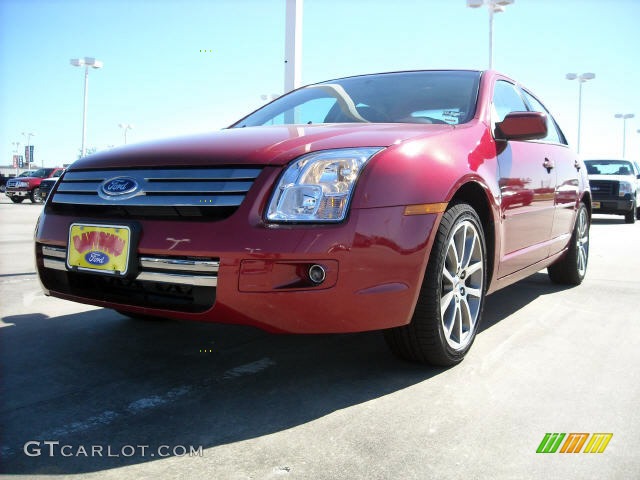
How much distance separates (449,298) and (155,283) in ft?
4.15

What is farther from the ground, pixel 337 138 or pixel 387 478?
pixel 337 138

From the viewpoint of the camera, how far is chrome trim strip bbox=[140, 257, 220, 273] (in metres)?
2.15

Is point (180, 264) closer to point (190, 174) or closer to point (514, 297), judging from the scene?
point (190, 174)

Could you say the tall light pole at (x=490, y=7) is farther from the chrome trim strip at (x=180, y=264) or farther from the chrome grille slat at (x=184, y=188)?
the chrome trim strip at (x=180, y=264)

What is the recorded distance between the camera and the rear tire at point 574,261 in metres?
4.83

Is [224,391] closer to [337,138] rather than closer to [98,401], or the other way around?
[98,401]

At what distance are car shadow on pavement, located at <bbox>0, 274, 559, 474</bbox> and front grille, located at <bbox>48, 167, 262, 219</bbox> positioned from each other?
70cm

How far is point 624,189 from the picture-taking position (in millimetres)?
13773

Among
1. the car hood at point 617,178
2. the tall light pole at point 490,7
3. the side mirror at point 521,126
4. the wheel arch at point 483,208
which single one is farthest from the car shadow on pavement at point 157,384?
the tall light pole at point 490,7

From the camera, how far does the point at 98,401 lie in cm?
225

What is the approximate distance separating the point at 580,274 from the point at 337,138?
341cm

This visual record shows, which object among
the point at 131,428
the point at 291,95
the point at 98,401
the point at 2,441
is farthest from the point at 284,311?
the point at 291,95

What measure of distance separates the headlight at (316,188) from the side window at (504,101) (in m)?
1.37

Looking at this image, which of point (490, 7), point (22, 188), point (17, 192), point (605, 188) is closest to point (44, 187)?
point (22, 188)
